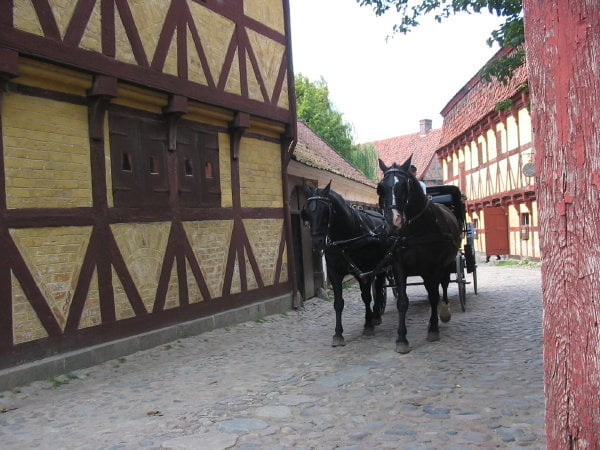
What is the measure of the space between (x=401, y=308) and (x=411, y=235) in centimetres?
91

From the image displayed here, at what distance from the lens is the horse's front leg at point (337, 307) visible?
733 cm

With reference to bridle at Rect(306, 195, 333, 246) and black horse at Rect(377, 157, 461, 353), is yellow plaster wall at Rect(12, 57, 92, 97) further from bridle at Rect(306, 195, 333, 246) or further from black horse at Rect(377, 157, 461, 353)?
black horse at Rect(377, 157, 461, 353)

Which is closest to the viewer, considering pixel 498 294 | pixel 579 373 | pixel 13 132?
pixel 579 373

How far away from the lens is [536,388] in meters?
4.93

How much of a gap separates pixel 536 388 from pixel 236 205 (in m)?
6.12

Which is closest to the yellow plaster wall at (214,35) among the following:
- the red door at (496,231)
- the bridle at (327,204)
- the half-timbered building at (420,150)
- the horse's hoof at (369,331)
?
the bridle at (327,204)

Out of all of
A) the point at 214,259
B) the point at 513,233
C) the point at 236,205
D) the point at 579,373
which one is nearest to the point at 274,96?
the point at 236,205

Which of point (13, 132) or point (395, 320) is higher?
point (13, 132)

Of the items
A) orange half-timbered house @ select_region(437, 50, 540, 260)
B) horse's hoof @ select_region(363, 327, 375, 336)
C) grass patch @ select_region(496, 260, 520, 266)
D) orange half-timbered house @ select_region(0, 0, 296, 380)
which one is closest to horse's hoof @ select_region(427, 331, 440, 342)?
horse's hoof @ select_region(363, 327, 375, 336)

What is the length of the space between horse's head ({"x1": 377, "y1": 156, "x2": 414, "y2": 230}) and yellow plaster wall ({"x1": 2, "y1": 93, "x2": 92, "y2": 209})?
11.3 ft

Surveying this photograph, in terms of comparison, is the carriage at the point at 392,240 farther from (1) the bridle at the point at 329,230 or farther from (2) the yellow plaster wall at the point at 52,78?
(2) the yellow plaster wall at the point at 52,78

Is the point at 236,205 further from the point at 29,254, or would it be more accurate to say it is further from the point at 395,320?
the point at 29,254

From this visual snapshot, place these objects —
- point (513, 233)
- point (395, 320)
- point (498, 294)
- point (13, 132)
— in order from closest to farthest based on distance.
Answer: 1. point (13, 132)
2. point (395, 320)
3. point (498, 294)
4. point (513, 233)

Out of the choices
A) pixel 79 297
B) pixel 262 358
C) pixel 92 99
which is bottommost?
pixel 262 358
